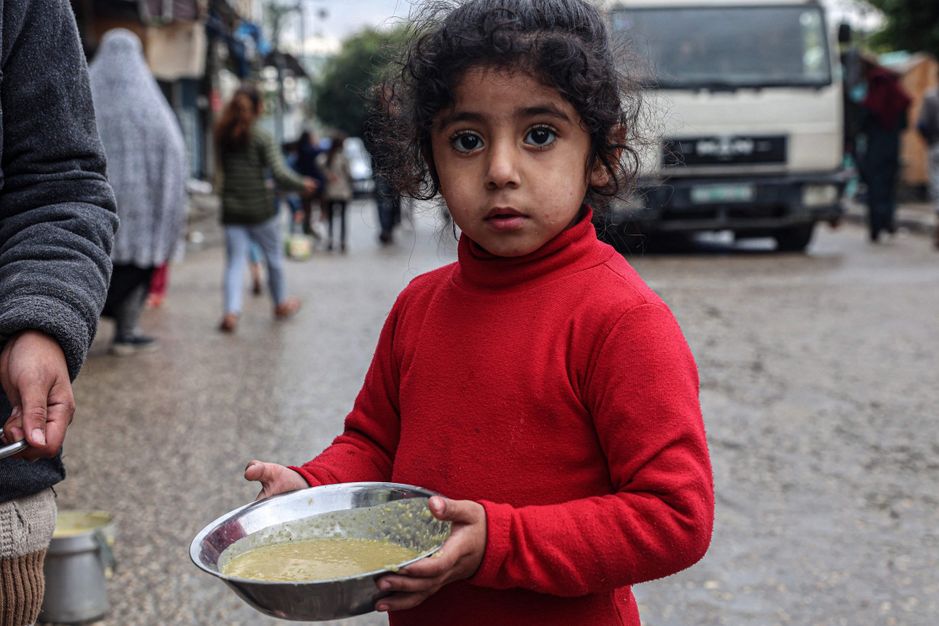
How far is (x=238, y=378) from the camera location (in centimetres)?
717

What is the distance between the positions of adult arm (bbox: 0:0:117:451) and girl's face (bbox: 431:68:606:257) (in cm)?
51

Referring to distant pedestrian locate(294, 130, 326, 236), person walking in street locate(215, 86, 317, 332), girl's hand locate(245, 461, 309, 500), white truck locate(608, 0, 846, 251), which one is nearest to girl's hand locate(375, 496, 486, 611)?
girl's hand locate(245, 461, 309, 500)

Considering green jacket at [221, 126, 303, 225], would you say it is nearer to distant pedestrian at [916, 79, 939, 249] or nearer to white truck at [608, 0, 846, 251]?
white truck at [608, 0, 846, 251]

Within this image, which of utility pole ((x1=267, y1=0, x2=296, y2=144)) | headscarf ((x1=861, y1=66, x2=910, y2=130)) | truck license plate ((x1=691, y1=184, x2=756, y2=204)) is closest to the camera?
truck license plate ((x1=691, y1=184, x2=756, y2=204))

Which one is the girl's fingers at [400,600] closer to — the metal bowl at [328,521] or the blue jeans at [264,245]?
the metal bowl at [328,521]

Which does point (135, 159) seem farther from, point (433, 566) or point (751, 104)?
point (751, 104)

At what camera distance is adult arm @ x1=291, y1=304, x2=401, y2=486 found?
1877 mm

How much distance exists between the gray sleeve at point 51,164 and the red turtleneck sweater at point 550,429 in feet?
1.42

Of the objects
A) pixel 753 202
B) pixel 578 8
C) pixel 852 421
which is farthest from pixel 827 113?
pixel 578 8

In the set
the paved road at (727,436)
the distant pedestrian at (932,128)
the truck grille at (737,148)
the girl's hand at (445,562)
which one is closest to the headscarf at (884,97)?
the distant pedestrian at (932,128)

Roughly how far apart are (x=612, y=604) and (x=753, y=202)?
11.8m

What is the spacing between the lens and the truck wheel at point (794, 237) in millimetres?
13883

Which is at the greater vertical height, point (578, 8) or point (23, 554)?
point (578, 8)

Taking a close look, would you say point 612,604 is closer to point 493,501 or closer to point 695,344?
point 493,501
